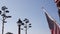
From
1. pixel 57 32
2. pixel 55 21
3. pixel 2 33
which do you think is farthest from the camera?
pixel 2 33

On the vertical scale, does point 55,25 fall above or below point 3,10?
below

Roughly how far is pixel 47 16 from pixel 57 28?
232 cm

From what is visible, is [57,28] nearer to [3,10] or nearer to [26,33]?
[3,10]

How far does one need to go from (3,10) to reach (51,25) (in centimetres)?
1682

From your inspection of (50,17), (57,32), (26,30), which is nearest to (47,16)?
(50,17)

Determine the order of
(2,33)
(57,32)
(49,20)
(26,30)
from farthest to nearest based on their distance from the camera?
(26,30)
(2,33)
(49,20)
(57,32)

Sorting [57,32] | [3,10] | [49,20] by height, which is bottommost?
[57,32]

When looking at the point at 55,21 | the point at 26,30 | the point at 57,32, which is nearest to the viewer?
the point at 57,32

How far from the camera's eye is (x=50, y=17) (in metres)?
14.5

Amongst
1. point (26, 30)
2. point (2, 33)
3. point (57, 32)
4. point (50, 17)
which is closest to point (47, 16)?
point (50, 17)

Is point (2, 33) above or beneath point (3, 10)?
beneath

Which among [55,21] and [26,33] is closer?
[55,21]

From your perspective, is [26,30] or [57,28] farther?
[26,30]

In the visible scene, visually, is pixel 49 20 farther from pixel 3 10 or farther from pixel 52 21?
pixel 3 10
